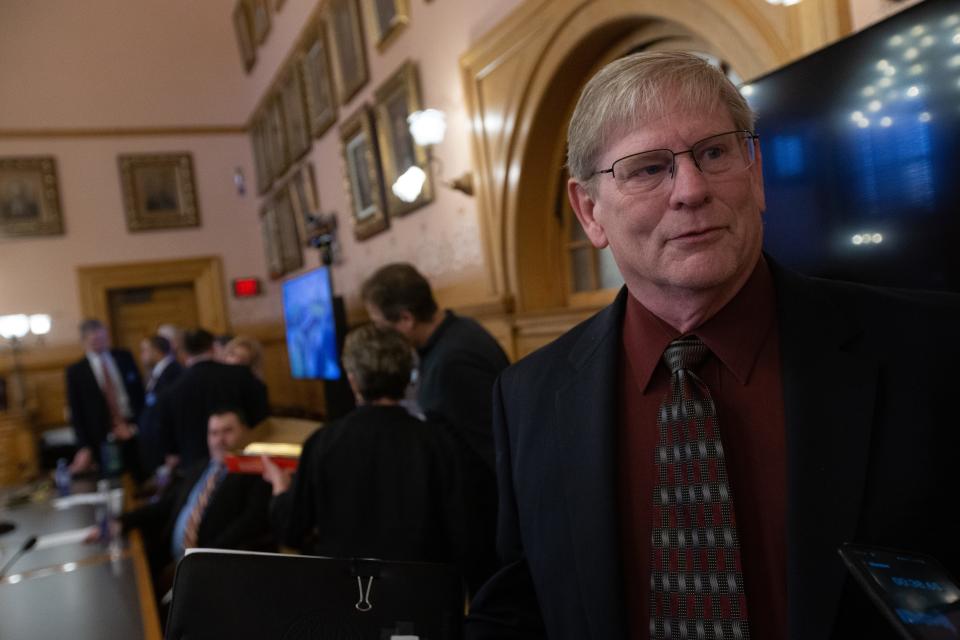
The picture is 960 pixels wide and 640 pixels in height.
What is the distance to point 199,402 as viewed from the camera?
17.1 feet

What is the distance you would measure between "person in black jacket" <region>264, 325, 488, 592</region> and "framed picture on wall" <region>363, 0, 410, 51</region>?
4351mm

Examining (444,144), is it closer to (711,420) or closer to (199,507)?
(199,507)

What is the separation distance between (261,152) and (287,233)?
1937 millimetres

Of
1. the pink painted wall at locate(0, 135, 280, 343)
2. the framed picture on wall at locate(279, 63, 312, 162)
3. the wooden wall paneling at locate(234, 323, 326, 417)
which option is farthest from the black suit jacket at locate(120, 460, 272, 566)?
the pink painted wall at locate(0, 135, 280, 343)

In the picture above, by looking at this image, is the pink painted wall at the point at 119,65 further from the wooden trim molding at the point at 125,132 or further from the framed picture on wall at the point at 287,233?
the framed picture on wall at the point at 287,233

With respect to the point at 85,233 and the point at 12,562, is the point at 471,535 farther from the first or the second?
the point at 85,233

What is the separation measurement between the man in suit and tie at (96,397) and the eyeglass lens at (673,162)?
26.0 ft

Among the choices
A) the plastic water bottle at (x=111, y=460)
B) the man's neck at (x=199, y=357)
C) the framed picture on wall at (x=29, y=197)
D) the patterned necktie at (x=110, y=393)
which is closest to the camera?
the man's neck at (x=199, y=357)

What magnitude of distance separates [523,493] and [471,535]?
1.43 metres

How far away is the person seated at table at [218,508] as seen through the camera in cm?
400

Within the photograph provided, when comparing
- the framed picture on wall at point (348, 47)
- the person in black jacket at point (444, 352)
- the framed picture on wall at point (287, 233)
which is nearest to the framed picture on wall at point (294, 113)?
the framed picture on wall at point (287, 233)

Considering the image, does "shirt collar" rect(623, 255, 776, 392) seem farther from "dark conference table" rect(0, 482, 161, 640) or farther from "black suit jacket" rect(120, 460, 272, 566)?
"black suit jacket" rect(120, 460, 272, 566)

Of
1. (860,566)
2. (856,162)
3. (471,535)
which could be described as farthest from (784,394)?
(471,535)

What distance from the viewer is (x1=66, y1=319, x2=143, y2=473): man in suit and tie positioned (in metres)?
8.22
